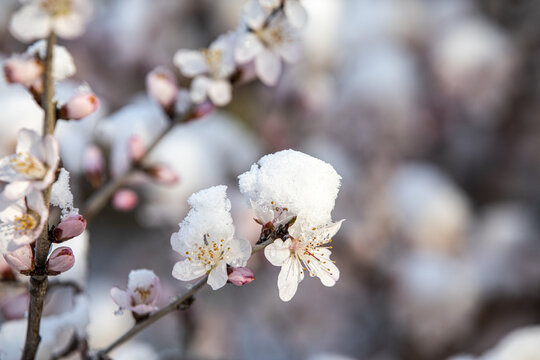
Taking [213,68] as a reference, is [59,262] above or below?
below

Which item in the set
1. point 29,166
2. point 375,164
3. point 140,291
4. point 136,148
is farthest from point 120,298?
point 375,164

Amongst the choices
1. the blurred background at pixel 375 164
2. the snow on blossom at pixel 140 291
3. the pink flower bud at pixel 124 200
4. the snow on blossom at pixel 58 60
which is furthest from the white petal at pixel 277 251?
the blurred background at pixel 375 164

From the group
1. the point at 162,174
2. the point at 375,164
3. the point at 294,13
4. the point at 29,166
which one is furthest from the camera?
the point at 375,164

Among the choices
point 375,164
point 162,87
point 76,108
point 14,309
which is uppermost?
point 375,164

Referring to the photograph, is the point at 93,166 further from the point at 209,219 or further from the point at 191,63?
the point at 209,219

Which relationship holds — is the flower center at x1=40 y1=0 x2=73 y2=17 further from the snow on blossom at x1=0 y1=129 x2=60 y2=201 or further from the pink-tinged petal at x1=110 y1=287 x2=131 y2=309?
the pink-tinged petal at x1=110 y1=287 x2=131 y2=309

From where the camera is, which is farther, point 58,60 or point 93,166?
point 93,166
